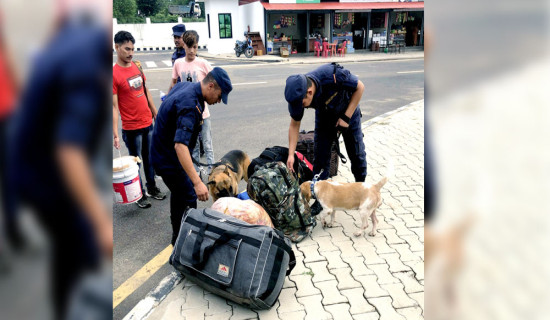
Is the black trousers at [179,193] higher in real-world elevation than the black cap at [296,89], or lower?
lower

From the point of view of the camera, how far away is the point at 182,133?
308cm

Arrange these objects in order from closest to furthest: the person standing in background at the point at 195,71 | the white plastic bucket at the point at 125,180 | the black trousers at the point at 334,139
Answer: the white plastic bucket at the point at 125,180
the black trousers at the point at 334,139
the person standing in background at the point at 195,71

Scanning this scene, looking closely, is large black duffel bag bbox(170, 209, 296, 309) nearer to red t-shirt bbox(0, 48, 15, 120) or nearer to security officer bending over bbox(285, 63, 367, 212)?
security officer bending over bbox(285, 63, 367, 212)

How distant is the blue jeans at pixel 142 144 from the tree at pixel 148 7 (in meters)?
53.3

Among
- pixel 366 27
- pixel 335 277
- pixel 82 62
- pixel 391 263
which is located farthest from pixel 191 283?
pixel 366 27

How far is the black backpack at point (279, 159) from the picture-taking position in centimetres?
447

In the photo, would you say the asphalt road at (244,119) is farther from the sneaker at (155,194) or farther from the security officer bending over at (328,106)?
the security officer bending over at (328,106)

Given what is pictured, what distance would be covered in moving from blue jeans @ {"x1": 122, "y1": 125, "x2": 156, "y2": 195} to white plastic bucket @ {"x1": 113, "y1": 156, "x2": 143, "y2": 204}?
667mm

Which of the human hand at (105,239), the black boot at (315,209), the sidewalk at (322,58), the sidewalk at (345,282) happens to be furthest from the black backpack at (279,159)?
the sidewalk at (322,58)

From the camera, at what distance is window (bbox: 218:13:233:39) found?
26.5 m

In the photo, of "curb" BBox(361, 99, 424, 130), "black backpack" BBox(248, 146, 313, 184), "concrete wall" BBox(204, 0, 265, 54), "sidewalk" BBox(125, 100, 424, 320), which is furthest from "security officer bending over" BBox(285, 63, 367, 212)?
"concrete wall" BBox(204, 0, 265, 54)

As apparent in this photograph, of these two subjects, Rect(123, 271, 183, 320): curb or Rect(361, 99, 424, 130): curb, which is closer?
Rect(123, 271, 183, 320): curb

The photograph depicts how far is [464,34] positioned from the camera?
0.52 meters

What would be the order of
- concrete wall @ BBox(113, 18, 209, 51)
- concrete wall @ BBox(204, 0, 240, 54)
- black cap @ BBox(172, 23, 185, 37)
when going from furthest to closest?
concrete wall @ BBox(113, 18, 209, 51)
concrete wall @ BBox(204, 0, 240, 54)
black cap @ BBox(172, 23, 185, 37)
